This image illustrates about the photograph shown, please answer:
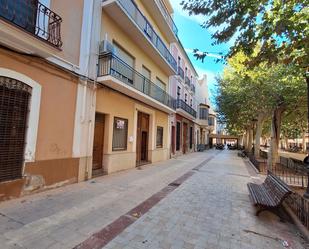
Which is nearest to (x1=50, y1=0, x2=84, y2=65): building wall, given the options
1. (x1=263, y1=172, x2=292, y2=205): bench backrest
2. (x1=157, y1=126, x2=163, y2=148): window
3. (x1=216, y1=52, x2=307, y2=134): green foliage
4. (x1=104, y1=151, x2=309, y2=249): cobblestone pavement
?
(x1=216, y1=52, x2=307, y2=134): green foliage

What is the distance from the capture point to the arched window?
4988mm

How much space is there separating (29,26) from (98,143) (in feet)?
16.1

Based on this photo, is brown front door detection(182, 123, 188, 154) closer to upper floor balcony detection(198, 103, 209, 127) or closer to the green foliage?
the green foliage

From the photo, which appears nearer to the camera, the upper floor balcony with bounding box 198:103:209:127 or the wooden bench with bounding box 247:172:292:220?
the wooden bench with bounding box 247:172:292:220

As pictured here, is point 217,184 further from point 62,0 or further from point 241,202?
point 62,0

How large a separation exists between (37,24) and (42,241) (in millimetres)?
5320

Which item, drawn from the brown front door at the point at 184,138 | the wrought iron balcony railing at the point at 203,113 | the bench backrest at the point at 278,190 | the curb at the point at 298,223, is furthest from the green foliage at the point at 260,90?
the wrought iron balcony railing at the point at 203,113

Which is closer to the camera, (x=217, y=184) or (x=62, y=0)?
(x=62, y=0)

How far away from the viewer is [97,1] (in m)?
8.04

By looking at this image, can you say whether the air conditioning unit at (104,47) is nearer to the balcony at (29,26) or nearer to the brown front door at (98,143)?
the balcony at (29,26)

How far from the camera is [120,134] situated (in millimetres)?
10039

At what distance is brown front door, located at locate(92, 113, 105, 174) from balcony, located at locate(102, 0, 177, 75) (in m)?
4.27

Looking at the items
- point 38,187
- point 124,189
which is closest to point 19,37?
point 38,187

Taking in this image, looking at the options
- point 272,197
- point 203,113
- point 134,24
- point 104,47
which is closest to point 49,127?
point 104,47
